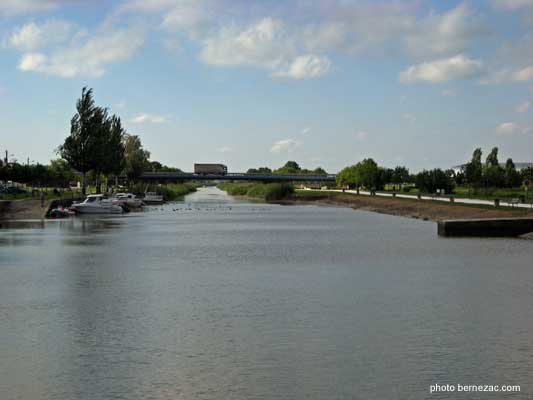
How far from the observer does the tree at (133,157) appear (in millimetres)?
175625

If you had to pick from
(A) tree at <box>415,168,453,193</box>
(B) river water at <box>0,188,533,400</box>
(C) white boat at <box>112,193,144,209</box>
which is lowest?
(B) river water at <box>0,188,533,400</box>

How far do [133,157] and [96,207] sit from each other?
2606 inches

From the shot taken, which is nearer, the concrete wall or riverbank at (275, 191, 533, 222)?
the concrete wall

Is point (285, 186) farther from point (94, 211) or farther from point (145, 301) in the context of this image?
point (145, 301)

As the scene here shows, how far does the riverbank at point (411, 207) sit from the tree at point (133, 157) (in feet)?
115

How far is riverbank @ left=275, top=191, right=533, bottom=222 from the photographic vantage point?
256 feet

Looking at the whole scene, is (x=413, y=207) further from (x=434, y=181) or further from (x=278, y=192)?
(x=278, y=192)

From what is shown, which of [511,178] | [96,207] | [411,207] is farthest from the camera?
[511,178]

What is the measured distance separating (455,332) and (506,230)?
39.7 m

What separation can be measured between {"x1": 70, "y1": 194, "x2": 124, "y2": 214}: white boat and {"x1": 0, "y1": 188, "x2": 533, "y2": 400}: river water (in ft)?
186

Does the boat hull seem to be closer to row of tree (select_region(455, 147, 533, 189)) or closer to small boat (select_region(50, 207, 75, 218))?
small boat (select_region(50, 207, 75, 218))

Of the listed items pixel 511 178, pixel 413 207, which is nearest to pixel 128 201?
Result: pixel 413 207

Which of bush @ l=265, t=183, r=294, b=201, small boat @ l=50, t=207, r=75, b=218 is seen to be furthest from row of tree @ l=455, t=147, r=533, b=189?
small boat @ l=50, t=207, r=75, b=218

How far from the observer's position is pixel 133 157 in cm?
17662
